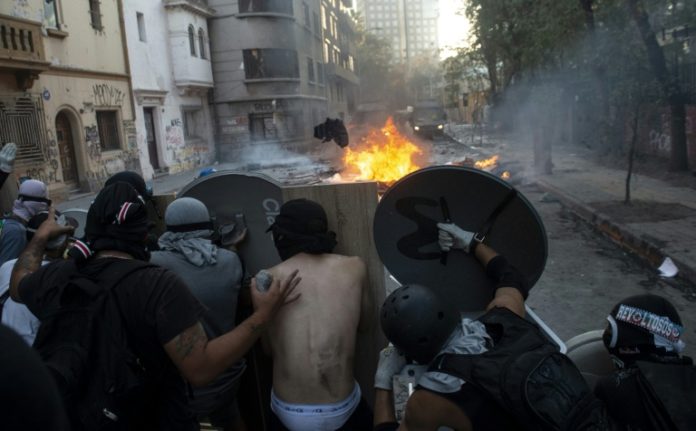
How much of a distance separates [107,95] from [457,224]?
1850cm

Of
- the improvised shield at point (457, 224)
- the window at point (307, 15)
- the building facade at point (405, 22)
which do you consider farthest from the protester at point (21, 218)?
the building facade at point (405, 22)

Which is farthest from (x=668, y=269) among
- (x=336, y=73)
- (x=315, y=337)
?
(x=336, y=73)

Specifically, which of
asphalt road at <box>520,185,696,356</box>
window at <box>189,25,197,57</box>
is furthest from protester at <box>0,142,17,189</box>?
window at <box>189,25,197,57</box>

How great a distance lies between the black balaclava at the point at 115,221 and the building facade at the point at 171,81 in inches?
779

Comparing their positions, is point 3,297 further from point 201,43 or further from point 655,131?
point 201,43

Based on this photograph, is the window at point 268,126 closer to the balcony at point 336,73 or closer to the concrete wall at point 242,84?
the concrete wall at point 242,84

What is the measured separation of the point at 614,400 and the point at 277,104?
2819 cm

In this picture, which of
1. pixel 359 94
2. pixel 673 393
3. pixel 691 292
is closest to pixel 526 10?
pixel 691 292

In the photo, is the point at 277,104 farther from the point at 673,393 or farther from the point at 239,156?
the point at 673,393

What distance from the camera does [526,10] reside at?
15.6 metres

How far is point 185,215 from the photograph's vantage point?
2.71m

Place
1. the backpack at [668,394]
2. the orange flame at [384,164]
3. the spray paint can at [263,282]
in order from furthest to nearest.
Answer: the orange flame at [384,164], the spray paint can at [263,282], the backpack at [668,394]

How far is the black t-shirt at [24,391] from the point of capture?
2.55 ft

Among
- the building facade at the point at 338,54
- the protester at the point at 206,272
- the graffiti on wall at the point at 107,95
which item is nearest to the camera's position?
the protester at the point at 206,272
